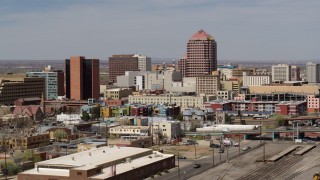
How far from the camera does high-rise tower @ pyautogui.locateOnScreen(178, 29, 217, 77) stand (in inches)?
3684

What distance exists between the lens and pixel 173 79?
85.9 metres

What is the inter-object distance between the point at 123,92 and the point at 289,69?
3488 centimetres

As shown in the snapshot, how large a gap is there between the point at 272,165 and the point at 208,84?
44650 mm

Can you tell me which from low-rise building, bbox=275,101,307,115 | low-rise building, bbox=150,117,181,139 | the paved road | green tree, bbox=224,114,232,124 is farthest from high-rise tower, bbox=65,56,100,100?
the paved road

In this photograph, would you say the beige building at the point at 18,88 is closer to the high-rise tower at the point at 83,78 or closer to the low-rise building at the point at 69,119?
the high-rise tower at the point at 83,78

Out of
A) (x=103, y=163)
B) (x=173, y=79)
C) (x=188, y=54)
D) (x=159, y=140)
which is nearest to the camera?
(x=103, y=163)

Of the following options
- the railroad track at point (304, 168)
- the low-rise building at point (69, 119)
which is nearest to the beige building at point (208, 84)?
the low-rise building at point (69, 119)

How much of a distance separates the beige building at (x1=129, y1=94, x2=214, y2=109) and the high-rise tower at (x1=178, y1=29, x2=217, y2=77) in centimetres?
2725

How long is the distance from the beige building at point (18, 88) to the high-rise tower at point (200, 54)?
30.3 metres

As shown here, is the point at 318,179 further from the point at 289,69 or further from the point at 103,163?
the point at 289,69

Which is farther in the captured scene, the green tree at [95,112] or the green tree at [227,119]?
the green tree at [95,112]

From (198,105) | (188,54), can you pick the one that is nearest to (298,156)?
(198,105)

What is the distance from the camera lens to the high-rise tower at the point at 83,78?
68.8 meters

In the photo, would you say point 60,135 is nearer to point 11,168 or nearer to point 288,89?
point 11,168
